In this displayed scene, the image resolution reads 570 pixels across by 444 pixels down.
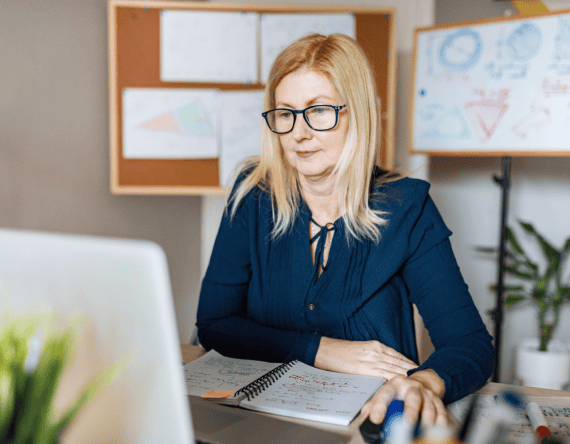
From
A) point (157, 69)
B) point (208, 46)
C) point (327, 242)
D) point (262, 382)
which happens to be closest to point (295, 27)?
point (208, 46)

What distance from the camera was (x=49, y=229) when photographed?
1651 mm

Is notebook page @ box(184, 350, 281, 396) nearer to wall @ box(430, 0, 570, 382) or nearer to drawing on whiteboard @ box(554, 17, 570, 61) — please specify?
drawing on whiteboard @ box(554, 17, 570, 61)

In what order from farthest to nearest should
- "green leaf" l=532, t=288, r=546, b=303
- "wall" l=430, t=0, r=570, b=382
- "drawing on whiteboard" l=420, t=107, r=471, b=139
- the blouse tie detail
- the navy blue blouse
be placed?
1. "wall" l=430, t=0, r=570, b=382
2. "green leaf" l=532, t=288, r=546, b=303
3. "drawing on whiteboard" l=420, t=107, r=471, b=139
4. the blouse tie detail
5. the navy blue blouse

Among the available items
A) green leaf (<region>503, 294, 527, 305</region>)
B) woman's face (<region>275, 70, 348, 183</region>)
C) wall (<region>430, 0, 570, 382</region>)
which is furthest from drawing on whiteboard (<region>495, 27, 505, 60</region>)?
green leaf (<region>503, 294, 527, 305</region>)

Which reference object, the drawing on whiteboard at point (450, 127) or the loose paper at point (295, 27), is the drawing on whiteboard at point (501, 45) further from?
the loose paper at point (295, 27)

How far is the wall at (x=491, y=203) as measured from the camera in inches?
101

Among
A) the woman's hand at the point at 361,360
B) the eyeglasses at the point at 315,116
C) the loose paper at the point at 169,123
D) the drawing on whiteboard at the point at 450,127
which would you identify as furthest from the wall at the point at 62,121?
the woman's hand at the point at 361,360

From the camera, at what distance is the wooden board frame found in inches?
74.8

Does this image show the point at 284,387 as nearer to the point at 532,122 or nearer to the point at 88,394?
the point at 88,394

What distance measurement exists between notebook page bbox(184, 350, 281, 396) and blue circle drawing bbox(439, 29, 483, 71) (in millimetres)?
1569

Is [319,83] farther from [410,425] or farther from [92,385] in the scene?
[92,385]

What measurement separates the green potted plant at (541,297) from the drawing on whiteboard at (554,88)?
768 millimetres

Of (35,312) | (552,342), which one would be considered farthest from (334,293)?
(552,342)

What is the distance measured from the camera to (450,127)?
2049mm
